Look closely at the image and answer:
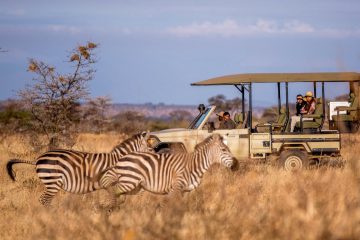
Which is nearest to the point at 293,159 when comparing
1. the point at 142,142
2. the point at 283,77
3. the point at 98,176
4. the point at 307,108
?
the point at 307,108

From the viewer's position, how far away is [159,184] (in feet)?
36.3

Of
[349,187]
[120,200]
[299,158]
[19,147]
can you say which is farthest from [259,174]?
[19,147]

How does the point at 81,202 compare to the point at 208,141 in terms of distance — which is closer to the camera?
the point at 81,202

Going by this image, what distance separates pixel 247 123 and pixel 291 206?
8740mm

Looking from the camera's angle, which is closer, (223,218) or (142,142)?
(223,218)

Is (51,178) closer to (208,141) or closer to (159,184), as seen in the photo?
(159,184)

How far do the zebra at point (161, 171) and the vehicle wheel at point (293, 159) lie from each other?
4.60 meters

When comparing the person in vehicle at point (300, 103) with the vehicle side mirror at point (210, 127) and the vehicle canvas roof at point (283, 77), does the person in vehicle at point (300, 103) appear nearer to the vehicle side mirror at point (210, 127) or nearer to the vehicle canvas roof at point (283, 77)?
the vehicle canvas roof at point (283, 77)

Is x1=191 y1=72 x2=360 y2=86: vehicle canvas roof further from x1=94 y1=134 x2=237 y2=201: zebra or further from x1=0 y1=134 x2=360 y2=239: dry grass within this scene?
x1=0 y1=134 x2=360 y2=239: dry grass

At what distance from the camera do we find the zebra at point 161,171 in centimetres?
1091

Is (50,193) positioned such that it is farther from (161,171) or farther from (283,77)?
(283,77)

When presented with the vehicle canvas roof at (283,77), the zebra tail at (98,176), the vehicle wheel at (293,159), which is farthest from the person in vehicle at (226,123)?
the zebra tail at (98,176)

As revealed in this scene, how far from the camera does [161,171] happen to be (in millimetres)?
11117

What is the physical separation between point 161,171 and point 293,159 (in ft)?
17.9
